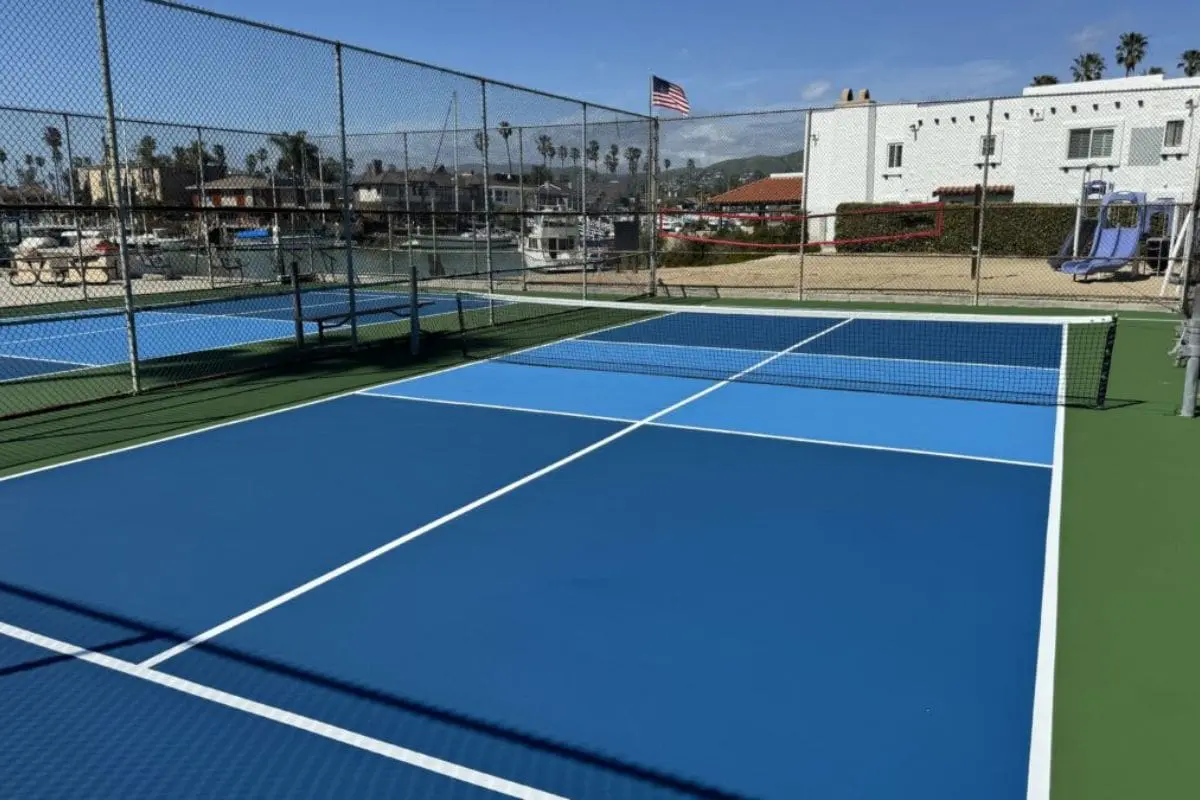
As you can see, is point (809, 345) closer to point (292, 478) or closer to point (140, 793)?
point (292, 478)

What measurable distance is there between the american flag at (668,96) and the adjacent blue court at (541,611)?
12.5 metres

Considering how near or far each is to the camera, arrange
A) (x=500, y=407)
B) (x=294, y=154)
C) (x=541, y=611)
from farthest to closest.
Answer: (x=294, y=154), (x=500, y=407), (x=541, y=611)

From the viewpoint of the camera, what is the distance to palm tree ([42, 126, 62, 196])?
1455 cm

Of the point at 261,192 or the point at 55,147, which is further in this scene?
the point at 261,192

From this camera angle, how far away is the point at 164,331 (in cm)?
1527

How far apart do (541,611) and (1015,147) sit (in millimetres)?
41202

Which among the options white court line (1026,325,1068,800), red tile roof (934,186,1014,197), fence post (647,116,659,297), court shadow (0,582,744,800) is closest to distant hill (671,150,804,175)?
fence post (647,116,659,297)

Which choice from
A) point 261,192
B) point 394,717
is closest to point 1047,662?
point 394,717

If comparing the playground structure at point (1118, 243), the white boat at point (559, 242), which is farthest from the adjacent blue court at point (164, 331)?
the playground structure at point (1118, 243)

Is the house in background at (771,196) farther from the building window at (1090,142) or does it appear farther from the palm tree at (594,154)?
the palm tree at (594,154)

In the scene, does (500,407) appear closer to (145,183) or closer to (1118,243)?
(145,183)

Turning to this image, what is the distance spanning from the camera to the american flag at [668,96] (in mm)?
19219

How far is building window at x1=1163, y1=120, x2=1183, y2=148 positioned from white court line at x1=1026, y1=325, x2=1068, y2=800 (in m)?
35.3

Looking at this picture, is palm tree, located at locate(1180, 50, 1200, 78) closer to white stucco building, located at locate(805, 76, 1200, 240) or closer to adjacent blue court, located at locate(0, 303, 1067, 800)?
white stucco building, located at locate(805, 76, 1200, 240)
